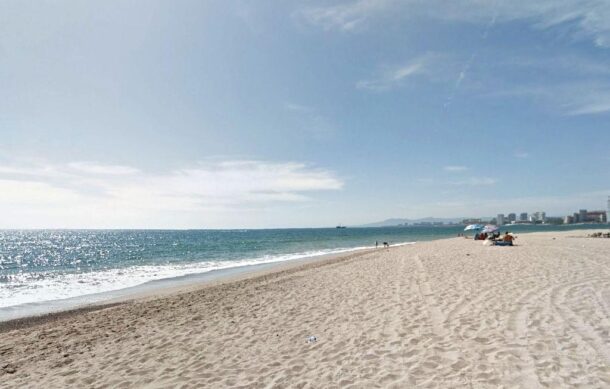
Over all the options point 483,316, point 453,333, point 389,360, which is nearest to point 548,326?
point 483,316

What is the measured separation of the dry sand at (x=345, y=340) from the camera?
560 centimetres

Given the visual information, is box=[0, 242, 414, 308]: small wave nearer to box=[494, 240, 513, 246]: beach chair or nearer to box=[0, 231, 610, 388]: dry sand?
box=[0, 231, 610, 388]: dry sand

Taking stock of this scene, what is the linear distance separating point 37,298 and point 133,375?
52.0 feet

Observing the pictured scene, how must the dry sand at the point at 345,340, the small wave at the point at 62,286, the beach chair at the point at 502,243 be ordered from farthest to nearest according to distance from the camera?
the beach chair at the point at 502,243 → the small wave at the point at 62,286 → the dry sand at the point at 345,340

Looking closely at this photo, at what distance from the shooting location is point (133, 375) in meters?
6.16

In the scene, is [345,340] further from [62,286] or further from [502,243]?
[502,243]

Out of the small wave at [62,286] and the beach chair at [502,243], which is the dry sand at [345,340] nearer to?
the small wave at [62,286]

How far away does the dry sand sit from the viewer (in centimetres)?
560

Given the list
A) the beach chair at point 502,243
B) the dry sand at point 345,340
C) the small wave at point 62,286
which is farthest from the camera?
the beach chair at point 502,243

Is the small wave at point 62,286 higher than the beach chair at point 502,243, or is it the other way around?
the beach chair at point 502,243

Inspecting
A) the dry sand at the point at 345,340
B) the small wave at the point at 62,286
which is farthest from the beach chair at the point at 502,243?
the small wave at the point at 62,286

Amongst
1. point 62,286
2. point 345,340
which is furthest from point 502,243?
point 62,286

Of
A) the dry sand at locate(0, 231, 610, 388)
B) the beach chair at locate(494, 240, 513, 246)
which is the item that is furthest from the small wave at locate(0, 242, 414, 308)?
the beach chair at locate(494, 240, 513, 246)

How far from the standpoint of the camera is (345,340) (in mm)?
7230
